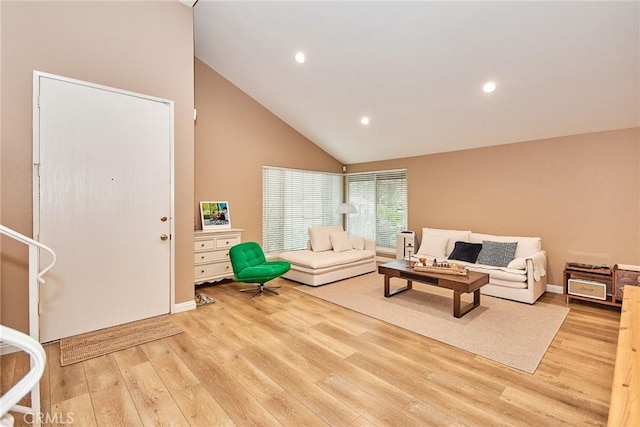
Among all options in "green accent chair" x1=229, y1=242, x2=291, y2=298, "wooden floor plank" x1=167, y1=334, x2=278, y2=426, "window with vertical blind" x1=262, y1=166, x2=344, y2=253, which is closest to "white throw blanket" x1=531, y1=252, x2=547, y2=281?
"green accent chair" x1=229, y1=242, x2=291, y2=298

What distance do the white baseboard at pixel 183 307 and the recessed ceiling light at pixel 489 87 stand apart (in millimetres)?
4519

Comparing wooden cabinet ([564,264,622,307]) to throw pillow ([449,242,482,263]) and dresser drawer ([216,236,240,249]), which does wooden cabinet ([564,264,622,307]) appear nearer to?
throw pillow ([449,242,482,263])

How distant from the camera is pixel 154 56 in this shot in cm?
344

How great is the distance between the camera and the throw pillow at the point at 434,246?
211 inches

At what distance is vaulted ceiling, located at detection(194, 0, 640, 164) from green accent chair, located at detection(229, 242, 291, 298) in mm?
2726

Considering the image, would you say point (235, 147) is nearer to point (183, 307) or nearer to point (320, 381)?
point (183, 307)

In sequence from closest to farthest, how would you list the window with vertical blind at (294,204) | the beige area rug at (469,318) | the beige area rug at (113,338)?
1. the beige area rug at (113,338)
2. the beige area rug at (469,318)
3. the window with vertical blind at (294,204)

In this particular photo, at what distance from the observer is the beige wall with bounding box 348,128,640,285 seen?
13.4 ft

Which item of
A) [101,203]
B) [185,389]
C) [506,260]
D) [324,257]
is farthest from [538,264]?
[101,203]

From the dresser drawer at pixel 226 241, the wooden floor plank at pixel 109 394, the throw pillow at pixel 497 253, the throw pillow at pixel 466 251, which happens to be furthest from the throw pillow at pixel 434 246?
the wooden floor plank at pixel 109 394

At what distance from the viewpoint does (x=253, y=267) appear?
14.4 feet

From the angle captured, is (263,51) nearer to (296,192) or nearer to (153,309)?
(296,192)

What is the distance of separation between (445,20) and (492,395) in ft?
11.3

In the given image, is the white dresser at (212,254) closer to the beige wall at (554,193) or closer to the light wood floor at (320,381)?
the light wood floor at (320,381)
